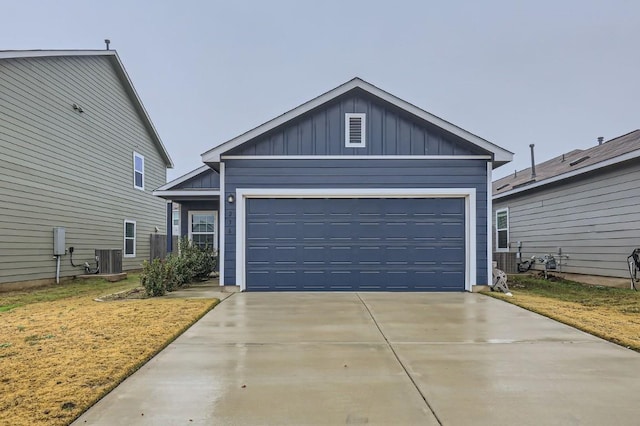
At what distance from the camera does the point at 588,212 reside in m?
12.0

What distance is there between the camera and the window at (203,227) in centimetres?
1466

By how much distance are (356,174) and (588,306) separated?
5.30 meters

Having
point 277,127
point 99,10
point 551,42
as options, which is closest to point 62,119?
point 277,127

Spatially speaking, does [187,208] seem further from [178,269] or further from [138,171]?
[138,171]

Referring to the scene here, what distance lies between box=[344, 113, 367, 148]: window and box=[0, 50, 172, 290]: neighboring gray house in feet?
28.1

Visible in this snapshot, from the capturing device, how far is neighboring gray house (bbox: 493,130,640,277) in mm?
10492

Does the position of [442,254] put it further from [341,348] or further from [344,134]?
[341,348]

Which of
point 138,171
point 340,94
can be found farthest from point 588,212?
point 138,171

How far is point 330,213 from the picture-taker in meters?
10.1

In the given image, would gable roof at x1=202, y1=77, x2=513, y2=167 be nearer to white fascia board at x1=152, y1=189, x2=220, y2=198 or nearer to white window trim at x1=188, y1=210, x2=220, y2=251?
white fascia board at x1=152, y1=189, x2=220, y2=198

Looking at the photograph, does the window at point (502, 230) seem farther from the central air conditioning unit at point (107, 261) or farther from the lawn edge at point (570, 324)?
the central air conditioning unit at point (107, 261)

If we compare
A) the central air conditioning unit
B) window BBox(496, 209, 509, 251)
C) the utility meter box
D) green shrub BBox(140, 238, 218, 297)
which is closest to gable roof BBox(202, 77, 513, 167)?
green shrub BBox(140, 238, 218, 297)

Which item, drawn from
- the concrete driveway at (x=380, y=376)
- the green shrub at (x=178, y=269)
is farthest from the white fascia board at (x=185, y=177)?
the concrete driveway at (x=380, y=376)

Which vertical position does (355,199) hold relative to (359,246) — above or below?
above
